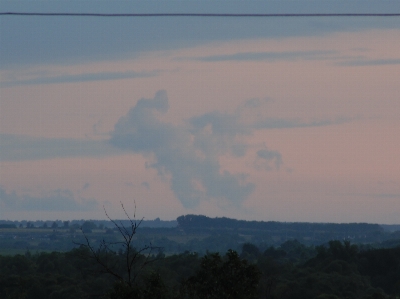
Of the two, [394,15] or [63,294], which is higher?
[394,15]

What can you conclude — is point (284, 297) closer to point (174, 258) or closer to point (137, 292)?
point (174, 258)

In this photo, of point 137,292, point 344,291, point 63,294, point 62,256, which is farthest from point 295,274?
point 137,292

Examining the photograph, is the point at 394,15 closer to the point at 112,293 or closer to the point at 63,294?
the point at 112,293

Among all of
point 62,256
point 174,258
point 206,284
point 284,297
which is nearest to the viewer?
point 206,284

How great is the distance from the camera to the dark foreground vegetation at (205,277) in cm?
3506

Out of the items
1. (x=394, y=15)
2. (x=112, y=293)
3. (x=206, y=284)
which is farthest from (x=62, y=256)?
(x=394, y=15)

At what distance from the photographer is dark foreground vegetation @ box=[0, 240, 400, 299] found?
35.1 metres

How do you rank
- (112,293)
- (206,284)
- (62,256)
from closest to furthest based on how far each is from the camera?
(112,293) < (206,284) < (62,256)

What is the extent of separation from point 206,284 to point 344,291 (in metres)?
78.4

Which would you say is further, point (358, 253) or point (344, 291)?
point (358, 253)

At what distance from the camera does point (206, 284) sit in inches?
1634

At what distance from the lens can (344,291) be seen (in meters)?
115

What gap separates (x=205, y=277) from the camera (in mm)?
42438

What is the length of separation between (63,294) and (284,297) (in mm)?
31595
